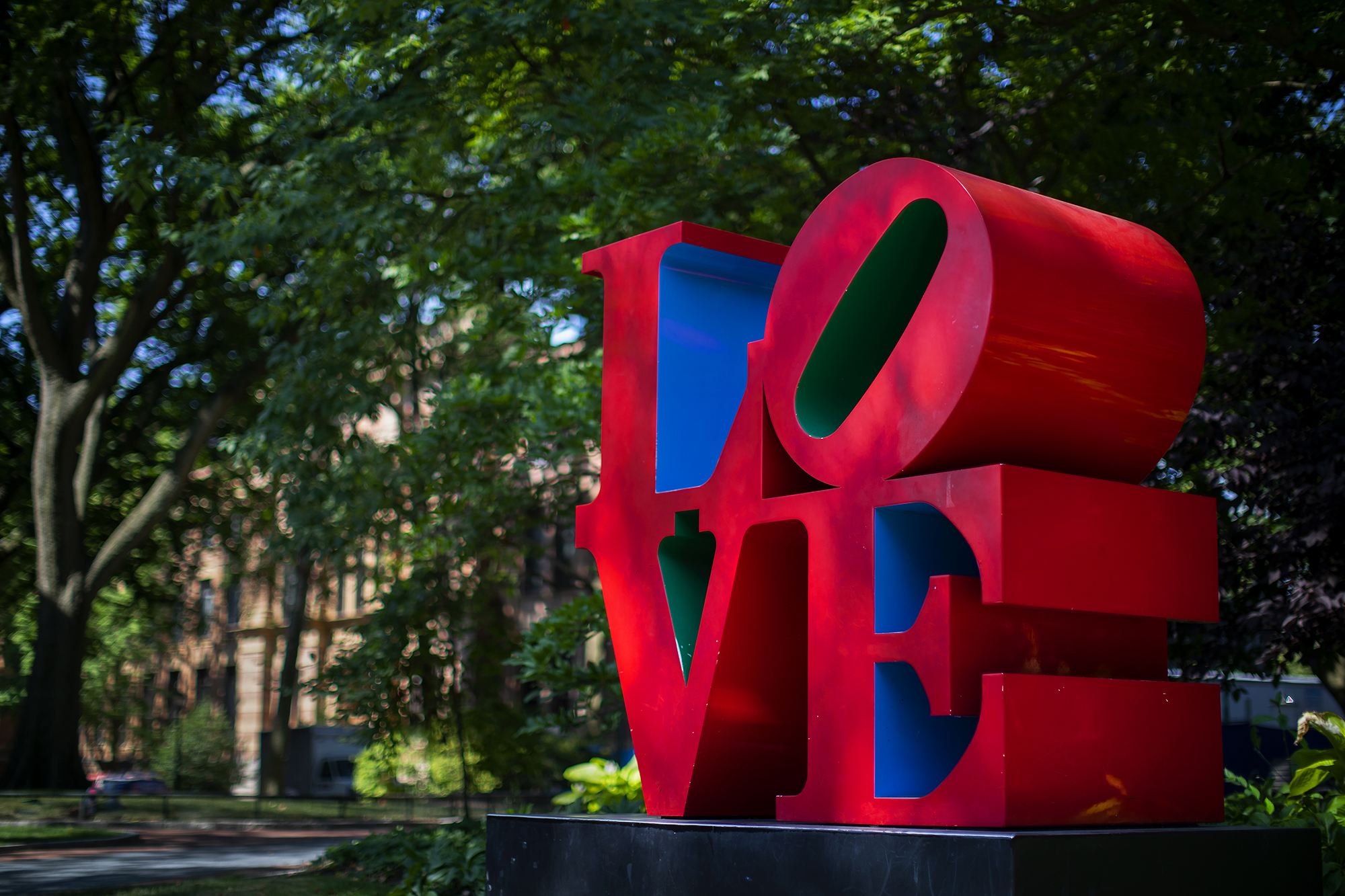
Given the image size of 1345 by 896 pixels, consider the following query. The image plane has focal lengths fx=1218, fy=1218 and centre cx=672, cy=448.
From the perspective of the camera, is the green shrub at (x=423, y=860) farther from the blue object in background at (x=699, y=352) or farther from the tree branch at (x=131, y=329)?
the tree branch at (x=131, y=329)

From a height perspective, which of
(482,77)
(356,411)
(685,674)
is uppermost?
(482,77)

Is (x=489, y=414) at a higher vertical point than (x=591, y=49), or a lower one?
lower

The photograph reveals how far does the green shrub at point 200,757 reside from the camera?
34750mm

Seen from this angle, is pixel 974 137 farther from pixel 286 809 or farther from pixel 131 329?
pixel 286 809

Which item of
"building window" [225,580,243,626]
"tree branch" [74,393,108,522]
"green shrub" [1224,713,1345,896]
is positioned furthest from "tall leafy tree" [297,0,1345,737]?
"building window" [225,580,243,626]

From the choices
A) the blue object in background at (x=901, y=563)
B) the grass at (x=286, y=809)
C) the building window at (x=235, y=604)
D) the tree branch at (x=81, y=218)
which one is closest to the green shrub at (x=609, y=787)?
the blue object in background at (x=901, y=563)

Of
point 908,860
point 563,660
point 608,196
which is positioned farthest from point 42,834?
point 908,860

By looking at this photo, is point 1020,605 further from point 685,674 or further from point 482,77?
point 482,77

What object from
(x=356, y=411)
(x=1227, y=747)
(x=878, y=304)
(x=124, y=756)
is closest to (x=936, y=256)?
(x=878, y=304)

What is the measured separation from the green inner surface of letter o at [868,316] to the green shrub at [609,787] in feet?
13.2

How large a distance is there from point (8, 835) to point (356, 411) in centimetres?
977

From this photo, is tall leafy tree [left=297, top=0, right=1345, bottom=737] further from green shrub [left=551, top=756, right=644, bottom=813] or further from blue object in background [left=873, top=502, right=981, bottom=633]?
blue object in background [left=873, top=502, right=981, bottom=633]

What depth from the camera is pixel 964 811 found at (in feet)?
12.9

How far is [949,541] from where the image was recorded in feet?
15.1
